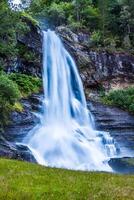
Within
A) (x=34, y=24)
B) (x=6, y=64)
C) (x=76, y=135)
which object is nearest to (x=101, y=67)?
(x=34, y=24)

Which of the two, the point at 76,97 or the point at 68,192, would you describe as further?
the point at 76,97

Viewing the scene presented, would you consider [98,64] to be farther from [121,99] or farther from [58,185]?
[58,185]

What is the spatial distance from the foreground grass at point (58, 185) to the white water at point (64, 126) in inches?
627

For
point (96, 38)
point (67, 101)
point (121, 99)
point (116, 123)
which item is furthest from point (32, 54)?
point (116, 123)

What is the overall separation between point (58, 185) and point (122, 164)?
70.7 feet

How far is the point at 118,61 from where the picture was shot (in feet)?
187

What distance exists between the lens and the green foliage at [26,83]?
144 ft

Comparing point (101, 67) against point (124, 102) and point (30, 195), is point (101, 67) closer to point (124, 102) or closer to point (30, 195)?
point (124, 102)

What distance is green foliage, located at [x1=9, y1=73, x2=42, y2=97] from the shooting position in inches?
1734

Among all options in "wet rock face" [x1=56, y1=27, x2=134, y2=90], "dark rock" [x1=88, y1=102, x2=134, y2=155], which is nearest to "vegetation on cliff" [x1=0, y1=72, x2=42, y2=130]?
"dark rock" [x1=88, y1=102, x2=134, y2=155]

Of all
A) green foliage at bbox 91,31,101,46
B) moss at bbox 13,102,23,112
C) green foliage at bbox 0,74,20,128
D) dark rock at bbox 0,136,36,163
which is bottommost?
dark rock at bbox 0,136,36,163

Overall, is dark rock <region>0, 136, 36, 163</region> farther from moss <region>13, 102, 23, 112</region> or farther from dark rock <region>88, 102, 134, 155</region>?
dark rock <region>88, 102, 134, 155</region>

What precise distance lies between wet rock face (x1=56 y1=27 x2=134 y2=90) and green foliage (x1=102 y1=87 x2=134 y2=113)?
117 inches

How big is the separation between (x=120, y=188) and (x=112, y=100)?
3722 cm
